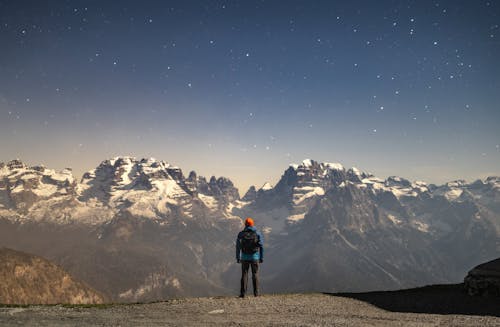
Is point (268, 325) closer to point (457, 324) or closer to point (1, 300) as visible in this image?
point (457, 324)

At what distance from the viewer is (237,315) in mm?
16109

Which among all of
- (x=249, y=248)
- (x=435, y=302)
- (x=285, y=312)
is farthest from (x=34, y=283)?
(x=435, y=302)

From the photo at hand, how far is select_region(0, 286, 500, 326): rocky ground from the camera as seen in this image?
14680 millimetres

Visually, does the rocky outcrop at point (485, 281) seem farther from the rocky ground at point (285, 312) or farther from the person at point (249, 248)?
the person at point (249, 248)

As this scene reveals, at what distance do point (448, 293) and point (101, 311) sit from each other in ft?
63.0

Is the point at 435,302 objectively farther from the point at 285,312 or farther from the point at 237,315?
the point at 237,315

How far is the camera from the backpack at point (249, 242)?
69.7ft

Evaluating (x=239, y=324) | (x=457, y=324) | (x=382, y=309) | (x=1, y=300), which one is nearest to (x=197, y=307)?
(x=239, y=324)

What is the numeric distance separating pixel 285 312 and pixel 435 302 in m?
9.09

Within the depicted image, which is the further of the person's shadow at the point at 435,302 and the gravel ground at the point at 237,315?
the person's shadow at the point at 435,302

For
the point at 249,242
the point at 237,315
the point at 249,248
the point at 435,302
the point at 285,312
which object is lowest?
the point at 435,302

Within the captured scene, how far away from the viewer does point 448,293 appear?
74.1 ft

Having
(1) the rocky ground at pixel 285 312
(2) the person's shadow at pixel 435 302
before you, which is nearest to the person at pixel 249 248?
(1) the rocky ground at pixel 285 312

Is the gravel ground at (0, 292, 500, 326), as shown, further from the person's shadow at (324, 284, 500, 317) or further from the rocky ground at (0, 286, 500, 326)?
the person's shadow at (324, 284, 500, 317)
